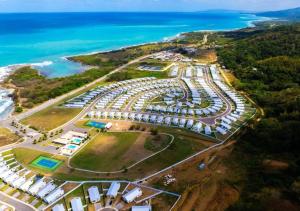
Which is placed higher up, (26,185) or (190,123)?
(190,123)

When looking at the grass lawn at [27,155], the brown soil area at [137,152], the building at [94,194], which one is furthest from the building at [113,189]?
the grass lawn at [27,155]

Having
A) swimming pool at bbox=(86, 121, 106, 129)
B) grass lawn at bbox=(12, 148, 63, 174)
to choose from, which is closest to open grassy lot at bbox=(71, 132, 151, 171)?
swimming pool at bbox=(86, 121, 106, 129)

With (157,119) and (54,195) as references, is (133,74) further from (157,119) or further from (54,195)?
(54,195)

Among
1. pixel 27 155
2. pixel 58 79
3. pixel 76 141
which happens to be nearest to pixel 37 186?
pixel 27 155

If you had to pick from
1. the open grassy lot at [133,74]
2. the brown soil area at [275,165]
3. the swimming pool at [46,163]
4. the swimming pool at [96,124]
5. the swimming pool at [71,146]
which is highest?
the open grassy lot at [133,74]

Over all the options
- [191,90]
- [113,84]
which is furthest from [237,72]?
[113,84]

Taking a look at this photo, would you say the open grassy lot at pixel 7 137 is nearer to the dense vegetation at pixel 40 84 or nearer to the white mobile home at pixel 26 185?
the dense vegetation at pixel 40 84

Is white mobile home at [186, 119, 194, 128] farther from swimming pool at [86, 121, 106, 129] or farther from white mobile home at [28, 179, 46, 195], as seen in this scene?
white mobile home at [28, 179, 46, 195]
